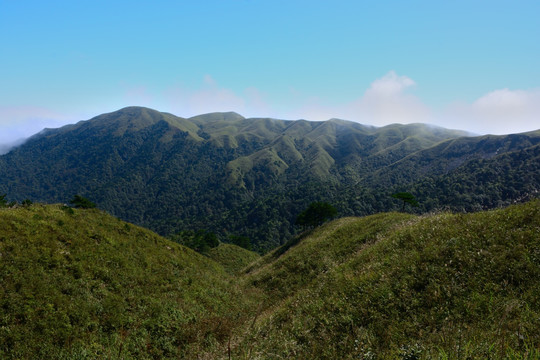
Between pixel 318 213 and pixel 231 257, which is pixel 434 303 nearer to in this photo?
pixel 231 257

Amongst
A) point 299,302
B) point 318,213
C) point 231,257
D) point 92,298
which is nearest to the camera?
point 92,298

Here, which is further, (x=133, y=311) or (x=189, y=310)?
(x=189, y=310)

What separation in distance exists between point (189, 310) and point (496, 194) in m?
205

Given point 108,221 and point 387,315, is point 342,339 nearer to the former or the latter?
point 387,315

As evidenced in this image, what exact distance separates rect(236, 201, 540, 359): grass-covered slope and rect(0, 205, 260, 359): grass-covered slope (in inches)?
179

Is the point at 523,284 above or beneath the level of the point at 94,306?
above

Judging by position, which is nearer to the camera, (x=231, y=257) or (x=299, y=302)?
(x=299, y=302)

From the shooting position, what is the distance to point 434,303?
24.1 feet

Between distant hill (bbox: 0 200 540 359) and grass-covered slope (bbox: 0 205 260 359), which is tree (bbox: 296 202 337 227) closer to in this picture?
grass-covered slope (bbox: 0 205 260 359)

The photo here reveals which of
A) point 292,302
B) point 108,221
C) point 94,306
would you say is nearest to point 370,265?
point 292,302

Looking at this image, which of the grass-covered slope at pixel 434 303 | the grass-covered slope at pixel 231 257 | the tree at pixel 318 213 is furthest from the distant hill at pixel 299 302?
the tree at pixel 318 213

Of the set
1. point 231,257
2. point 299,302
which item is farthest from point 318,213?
point 299,302

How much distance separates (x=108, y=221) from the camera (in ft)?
68.5

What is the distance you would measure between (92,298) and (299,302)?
34.3 ft
